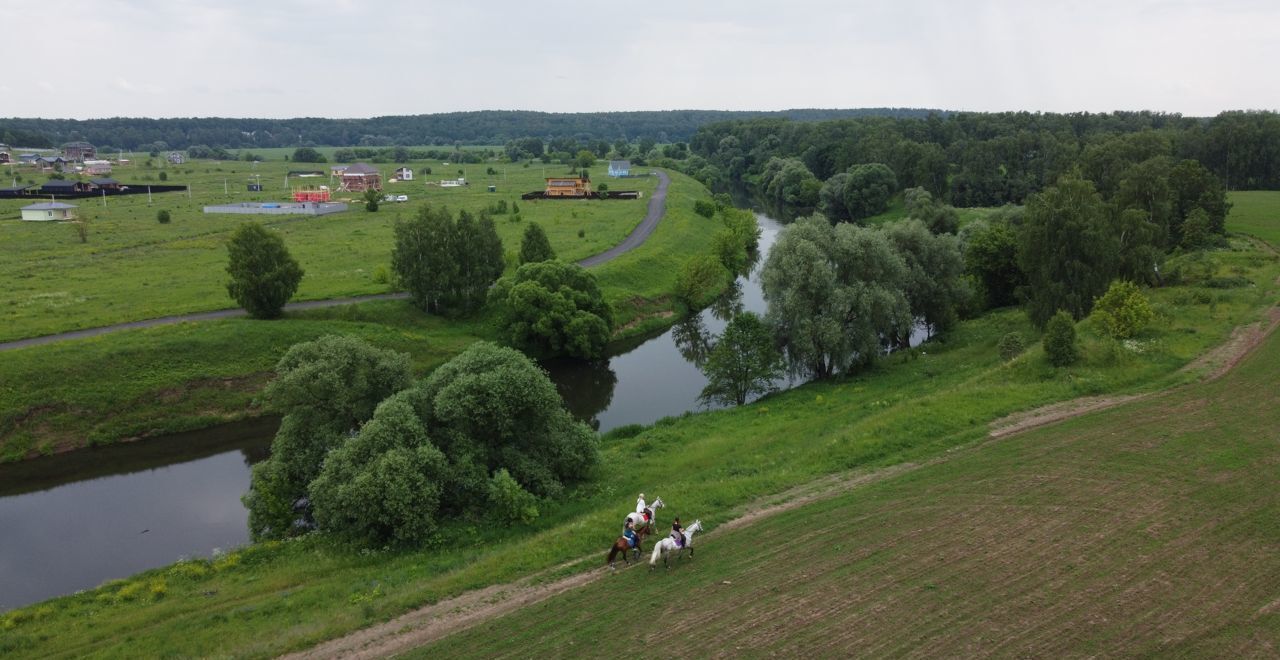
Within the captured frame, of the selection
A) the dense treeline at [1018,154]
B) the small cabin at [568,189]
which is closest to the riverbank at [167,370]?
the dense treeline at [1018,154]

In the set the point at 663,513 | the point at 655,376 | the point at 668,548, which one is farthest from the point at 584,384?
the point at 668,548

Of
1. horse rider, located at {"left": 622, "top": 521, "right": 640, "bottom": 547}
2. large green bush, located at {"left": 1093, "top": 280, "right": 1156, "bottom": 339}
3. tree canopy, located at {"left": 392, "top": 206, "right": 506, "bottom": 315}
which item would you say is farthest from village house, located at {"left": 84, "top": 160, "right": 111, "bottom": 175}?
large green bush, located at {"left": 1093, "top": 280, "right": 1156, "bottom": 339}

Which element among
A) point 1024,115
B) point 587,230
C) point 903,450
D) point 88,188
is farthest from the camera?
A: point 1024,115

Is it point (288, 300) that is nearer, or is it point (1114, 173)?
point (288, 300)

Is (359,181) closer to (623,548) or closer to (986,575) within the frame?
(623,548)

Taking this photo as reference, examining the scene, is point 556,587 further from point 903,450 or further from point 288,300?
point 288,300

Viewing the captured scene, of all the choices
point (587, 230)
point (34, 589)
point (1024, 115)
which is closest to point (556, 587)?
point (34, 589)

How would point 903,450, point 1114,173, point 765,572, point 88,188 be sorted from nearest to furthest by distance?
point 765,572 < point 903,450 < point 1114,173 < point 88,188

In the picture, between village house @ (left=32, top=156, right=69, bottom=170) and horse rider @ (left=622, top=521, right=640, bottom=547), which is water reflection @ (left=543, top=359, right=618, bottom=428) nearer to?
horse rider @ (left=622, top=521, right=640, bottom=547)
